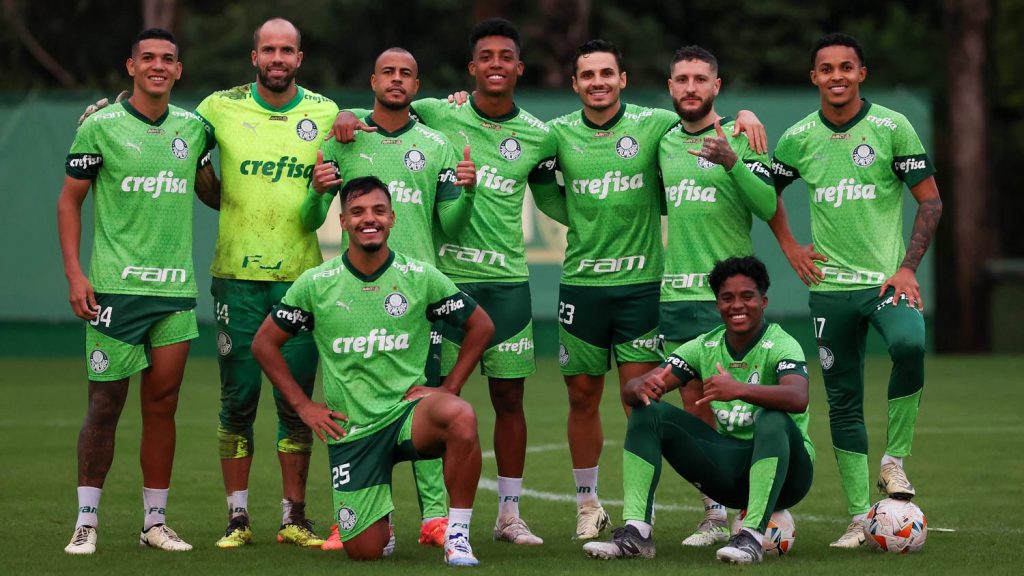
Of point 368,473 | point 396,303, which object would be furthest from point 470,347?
point 368,473

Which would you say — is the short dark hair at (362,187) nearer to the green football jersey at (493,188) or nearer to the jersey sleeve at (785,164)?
the green football jersey at (493,188)

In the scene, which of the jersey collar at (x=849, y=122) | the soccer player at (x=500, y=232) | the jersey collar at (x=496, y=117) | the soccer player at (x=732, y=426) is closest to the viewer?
the soccer player at (x=732, y=426)

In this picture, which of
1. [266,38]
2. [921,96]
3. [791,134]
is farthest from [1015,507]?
[921,96]

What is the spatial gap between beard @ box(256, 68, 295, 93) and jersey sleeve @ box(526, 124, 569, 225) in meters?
1.39

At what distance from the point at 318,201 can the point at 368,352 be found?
91 cm

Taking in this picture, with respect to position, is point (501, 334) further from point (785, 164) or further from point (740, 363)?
point (785, 164)

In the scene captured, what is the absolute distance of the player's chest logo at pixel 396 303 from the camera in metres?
7.77

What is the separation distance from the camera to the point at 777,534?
25.4 ft

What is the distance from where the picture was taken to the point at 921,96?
65.7 feet

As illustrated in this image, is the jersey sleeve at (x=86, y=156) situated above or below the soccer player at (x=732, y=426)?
above

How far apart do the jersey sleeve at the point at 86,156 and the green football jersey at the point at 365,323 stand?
1.21 metres

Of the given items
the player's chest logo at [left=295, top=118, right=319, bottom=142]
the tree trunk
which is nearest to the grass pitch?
the player's chest logo at [left=295, top=118, right=319, bottom=142]

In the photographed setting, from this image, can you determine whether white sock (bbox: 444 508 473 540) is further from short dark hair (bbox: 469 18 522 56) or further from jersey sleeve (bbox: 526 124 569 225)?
short dark hair (bbox: 469 18 522 56)

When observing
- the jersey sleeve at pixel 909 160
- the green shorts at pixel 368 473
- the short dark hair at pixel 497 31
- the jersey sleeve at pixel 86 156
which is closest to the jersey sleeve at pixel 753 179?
the jersey sleeve at pixel 909 160
